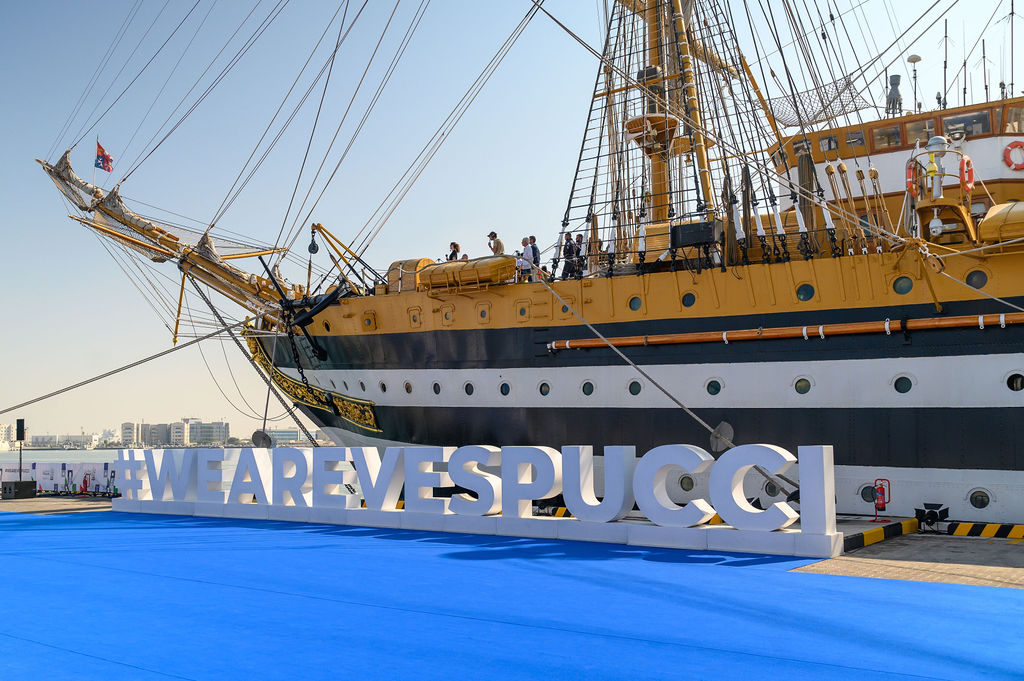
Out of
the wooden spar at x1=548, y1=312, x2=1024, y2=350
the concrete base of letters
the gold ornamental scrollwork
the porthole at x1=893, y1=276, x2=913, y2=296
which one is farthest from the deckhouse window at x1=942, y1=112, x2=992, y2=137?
the gold ornamental scrollwork

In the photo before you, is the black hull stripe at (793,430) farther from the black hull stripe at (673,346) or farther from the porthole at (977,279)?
the porthole at (977,279)

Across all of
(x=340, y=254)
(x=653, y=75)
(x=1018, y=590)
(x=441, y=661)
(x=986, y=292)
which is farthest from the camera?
(x=653, y=75)

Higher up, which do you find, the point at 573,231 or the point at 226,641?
the point at 573,231

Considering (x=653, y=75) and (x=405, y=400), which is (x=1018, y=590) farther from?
(x=653, y=75)

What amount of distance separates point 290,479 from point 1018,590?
11252mm

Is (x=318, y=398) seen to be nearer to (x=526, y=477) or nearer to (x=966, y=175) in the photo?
(x=526, y=477)

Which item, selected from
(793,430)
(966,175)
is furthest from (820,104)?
(793,430)

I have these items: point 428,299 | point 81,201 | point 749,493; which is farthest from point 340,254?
point 749,493

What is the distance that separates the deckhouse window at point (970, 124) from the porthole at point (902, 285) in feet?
16.9

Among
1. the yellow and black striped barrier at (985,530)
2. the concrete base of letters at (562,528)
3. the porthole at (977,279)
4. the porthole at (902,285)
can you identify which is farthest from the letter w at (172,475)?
the porthole at (977,279)

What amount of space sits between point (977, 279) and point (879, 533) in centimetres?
469

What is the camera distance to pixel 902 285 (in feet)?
45.6

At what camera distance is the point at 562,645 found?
6.44 m

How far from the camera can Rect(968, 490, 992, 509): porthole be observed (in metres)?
13.0
